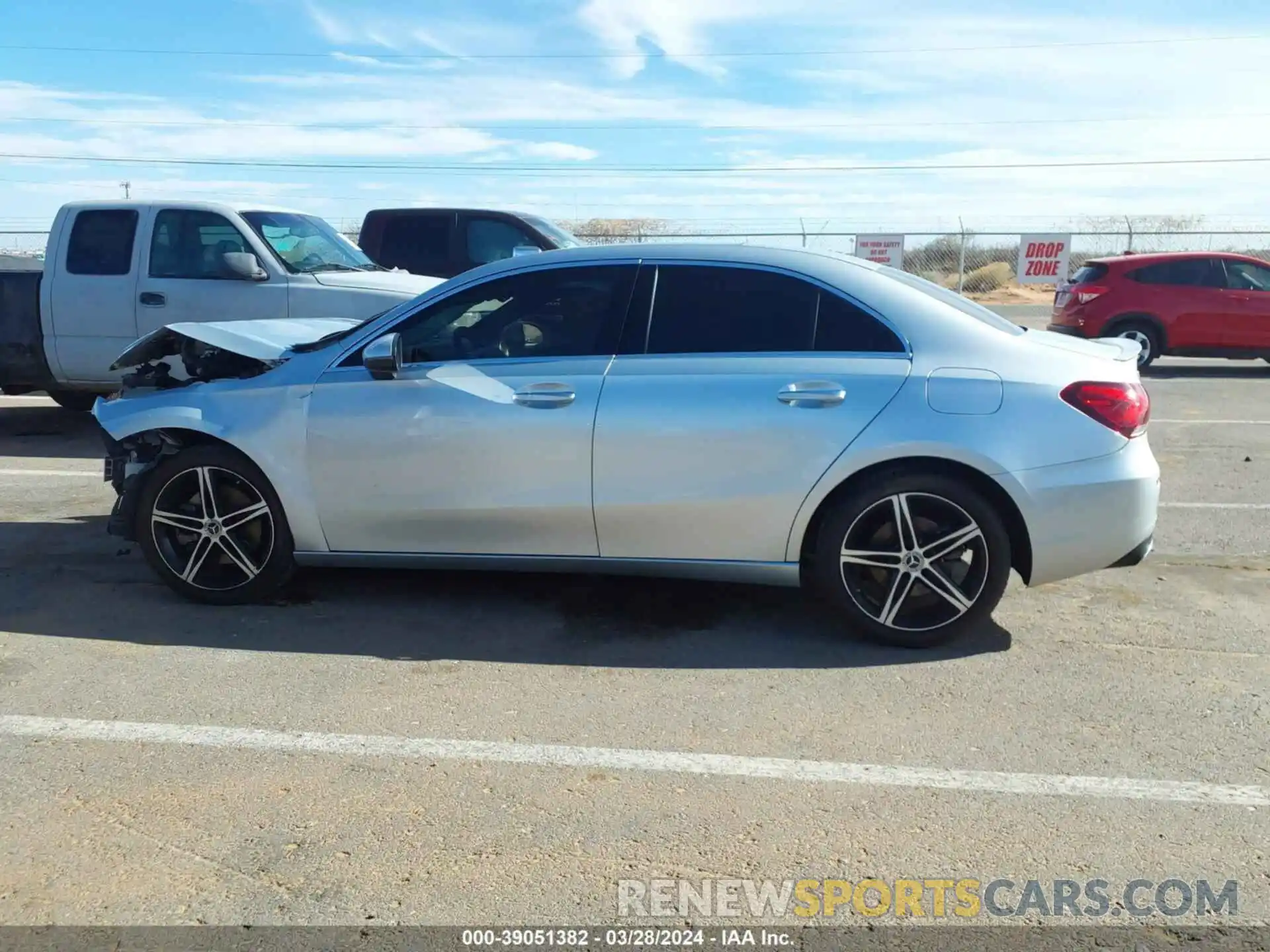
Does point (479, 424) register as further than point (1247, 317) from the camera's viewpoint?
No

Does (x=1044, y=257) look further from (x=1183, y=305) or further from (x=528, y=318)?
(x=528, y=318)

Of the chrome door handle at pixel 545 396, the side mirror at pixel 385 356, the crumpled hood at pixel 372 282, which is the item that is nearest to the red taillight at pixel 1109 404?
the chrome door handle at pixel 545 396

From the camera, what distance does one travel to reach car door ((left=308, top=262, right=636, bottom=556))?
4836mm

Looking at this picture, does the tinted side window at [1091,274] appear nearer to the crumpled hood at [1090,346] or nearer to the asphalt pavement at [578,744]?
the asphalt pavement at [578,744]

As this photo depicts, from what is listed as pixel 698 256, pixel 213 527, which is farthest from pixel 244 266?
pixel 698 256

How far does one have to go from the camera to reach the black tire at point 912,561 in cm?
462

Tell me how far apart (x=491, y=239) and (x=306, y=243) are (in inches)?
109

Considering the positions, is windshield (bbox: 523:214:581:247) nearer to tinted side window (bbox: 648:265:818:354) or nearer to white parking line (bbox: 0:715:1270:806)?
tinted side window (bbox: 648:265:818:354)

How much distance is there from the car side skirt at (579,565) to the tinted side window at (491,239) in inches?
290

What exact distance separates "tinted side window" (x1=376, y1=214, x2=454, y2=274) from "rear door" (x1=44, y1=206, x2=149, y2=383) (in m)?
3.36

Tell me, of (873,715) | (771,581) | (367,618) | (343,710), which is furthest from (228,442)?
(873,715)

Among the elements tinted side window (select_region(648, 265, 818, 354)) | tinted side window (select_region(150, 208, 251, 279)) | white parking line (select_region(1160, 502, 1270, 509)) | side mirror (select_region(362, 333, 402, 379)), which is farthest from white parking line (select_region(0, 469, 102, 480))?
white parking line (select_region(1160, 502, 1270, 509))

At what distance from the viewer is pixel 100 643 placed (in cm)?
491

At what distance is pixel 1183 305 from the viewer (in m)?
15.2
